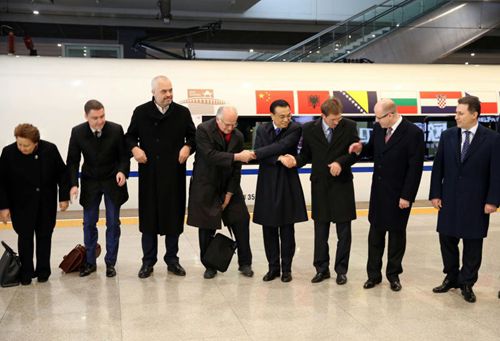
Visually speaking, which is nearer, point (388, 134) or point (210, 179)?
point (388, 134)

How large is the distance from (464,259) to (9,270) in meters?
3.89

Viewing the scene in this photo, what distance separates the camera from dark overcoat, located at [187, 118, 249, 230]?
16.4 feet

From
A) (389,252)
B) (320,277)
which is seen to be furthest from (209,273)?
(389,252)

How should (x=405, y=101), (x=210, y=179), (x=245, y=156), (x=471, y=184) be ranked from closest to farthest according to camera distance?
(x=471, y=184)
(x=245, y=156)
(x=210, y=179)
(x=405, y=101)

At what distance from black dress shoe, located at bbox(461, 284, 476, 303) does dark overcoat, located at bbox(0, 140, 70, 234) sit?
144 inches

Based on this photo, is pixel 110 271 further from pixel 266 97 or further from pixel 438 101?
pixel 438 101

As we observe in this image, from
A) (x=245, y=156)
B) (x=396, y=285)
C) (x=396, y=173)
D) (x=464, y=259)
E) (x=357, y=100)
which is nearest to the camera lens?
(x=464, y=259)

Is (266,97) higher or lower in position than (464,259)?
higher

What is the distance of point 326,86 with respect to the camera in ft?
30.2

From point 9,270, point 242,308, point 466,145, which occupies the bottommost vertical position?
point 242,308

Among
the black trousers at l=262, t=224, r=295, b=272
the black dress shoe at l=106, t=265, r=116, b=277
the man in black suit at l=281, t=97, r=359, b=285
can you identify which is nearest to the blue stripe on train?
the black dress shoe at l=106, t=265, r=116, b=277

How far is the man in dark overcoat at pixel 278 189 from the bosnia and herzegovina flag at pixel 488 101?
19.8 feet

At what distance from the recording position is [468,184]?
172 inches

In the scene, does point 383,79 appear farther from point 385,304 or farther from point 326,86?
point 385,304
